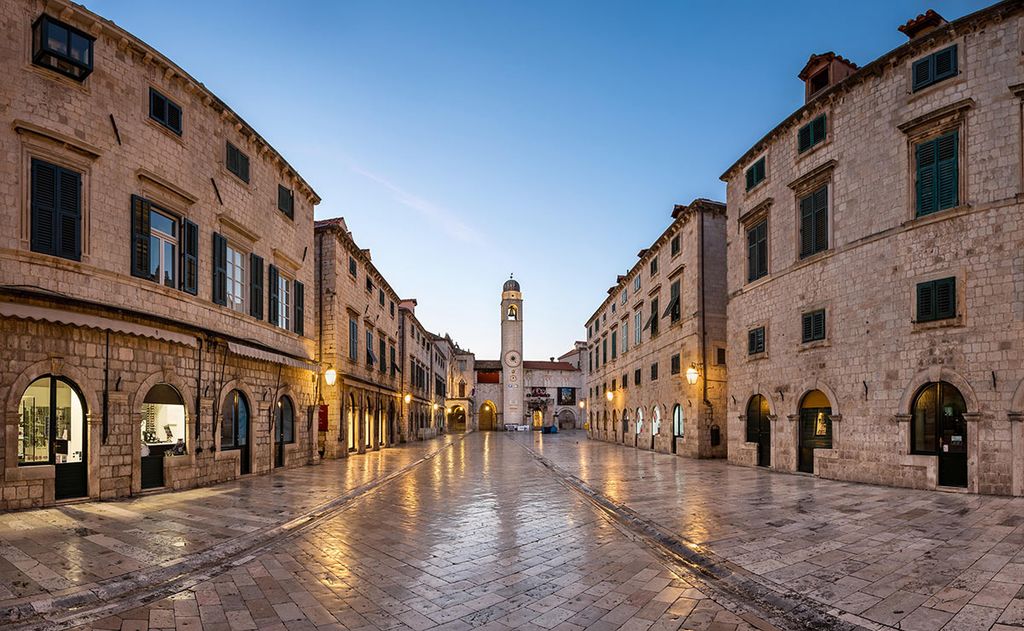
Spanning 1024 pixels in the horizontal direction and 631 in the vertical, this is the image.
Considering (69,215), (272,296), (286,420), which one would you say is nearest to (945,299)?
(272,296)

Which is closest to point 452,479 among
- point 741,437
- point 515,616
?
point 741,437

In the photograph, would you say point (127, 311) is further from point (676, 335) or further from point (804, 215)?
point (676, 335)

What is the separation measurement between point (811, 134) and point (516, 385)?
58.6 meters

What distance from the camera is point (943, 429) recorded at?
540 inches

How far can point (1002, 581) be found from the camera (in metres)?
6.43

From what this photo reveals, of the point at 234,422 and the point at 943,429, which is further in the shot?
the point at 234,422

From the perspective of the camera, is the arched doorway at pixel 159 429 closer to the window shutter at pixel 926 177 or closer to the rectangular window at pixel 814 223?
the rectangular window at pixel 814 223

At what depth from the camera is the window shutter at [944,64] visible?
13.7 metres

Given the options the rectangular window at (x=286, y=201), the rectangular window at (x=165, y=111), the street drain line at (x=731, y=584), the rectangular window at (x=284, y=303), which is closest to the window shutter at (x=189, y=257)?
the rectangular window at (x=165, y=111)

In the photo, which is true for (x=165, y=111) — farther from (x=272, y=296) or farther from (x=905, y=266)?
(x=905, y=266)

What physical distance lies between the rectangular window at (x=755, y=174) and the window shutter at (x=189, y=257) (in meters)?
17.6

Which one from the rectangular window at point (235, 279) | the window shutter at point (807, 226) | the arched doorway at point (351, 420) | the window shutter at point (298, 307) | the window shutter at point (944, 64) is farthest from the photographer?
the arched doorway at point (351, 420)

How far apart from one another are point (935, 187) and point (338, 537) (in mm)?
14980

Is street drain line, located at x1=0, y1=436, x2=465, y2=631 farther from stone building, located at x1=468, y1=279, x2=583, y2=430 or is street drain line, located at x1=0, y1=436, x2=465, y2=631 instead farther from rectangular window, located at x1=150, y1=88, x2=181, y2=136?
stone building, located at x1=468, y1=279, x2=583, y2=430
